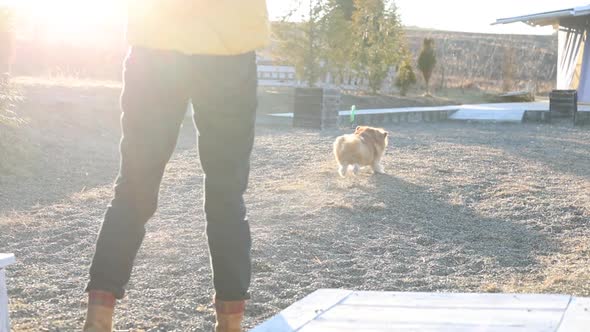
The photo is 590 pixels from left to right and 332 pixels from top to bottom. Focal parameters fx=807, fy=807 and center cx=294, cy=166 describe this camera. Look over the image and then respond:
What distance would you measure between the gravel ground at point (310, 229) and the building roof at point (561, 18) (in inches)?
379

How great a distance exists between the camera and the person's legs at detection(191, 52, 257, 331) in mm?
2139

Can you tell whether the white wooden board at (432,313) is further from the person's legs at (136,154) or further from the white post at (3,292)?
the white post at (3,292)

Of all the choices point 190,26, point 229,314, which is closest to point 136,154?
point 190,26

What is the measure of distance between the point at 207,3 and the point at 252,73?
0.22m

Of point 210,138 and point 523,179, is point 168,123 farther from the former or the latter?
point 523,179

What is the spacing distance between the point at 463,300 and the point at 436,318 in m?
0.26

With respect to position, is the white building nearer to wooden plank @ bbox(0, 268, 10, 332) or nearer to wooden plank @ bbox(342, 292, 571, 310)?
wooden plank @ bbox(342, 292, 571, 310)

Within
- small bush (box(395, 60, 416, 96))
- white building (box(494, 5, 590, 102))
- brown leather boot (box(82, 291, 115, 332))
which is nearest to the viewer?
brown leather boot (box(82, 291, 115, 332))

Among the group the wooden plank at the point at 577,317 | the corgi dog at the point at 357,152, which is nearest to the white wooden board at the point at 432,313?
the wooden plank at the point at 577,317

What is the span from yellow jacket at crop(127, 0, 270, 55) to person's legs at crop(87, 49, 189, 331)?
4cm

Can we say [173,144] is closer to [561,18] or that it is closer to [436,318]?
[436,318]

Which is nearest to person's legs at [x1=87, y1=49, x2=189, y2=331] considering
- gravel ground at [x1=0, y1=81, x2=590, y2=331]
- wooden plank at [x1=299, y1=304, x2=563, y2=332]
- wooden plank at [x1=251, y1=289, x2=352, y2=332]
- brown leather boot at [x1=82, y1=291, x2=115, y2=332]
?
brown leather boot at [x1=82, y1=291, x2=115, y2=332]

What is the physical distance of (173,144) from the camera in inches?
85.7

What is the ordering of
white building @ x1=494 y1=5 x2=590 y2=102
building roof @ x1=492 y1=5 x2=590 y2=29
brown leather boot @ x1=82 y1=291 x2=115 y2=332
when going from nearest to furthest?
brown leather boot @ x1=82 y1=291 x2=115 y2=332
building roof @ x1=492 y1=5 x2=590 y2=29
white building @ x1=494 y1=5 x2=590 y2=102
